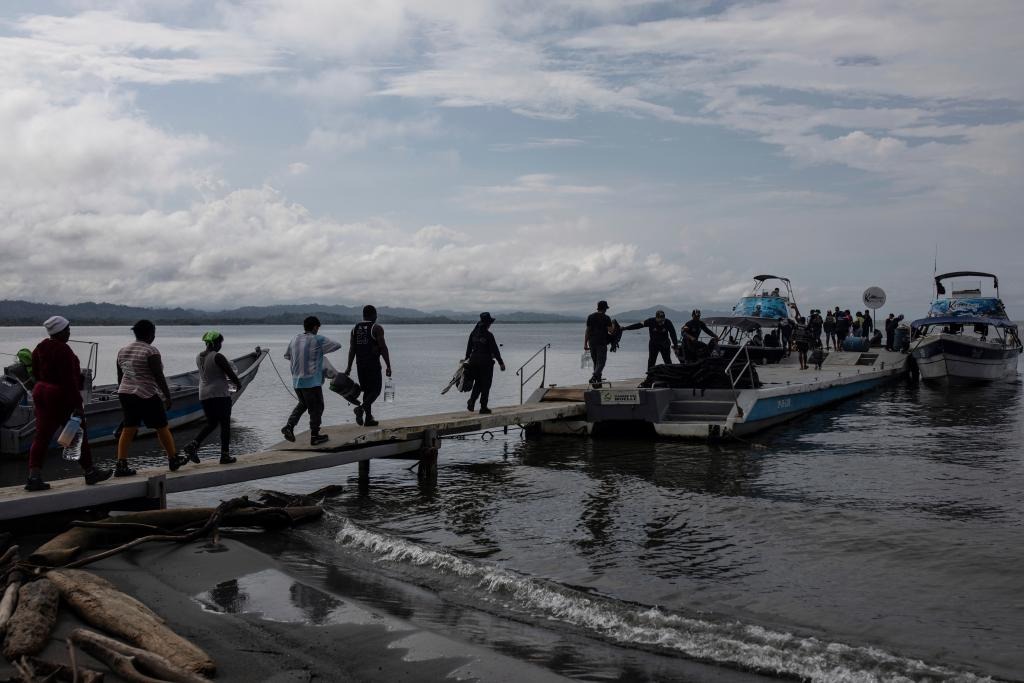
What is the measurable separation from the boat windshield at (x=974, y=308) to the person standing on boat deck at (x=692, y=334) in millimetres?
18472

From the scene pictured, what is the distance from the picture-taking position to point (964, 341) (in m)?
31.9

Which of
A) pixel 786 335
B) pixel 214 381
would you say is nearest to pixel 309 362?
pixel 214 381

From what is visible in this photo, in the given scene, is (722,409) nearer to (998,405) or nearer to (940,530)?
(940,530)

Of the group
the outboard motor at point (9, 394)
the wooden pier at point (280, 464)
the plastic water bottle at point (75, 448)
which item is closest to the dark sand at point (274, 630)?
the wooden pier at point (280, 464)

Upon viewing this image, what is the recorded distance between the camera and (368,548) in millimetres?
9672

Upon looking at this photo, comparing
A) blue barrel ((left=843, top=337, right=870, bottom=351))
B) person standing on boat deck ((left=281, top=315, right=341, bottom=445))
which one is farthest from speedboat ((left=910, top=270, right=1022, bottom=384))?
person standing on boat deck ((left=281, top=315, right=341, bottom=445))

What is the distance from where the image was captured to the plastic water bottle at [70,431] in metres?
8.81

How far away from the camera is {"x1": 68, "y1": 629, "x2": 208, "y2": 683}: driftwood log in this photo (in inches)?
206

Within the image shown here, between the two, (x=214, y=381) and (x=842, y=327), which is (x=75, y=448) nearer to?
(x=214, y=381)

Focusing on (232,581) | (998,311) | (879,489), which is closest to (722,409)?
(879,489)

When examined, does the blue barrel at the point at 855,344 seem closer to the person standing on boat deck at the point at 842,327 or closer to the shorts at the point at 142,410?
the person standing on boat deck at the point at 842,327

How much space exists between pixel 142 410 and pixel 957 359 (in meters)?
31.4

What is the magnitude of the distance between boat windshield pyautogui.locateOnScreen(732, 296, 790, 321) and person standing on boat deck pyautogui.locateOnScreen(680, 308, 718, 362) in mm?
9725

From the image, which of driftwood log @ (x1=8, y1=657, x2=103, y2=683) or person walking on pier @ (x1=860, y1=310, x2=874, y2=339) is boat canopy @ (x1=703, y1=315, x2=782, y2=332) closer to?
person walking on pier @ (x1=860, y1=310, x2=874, y2=339)
